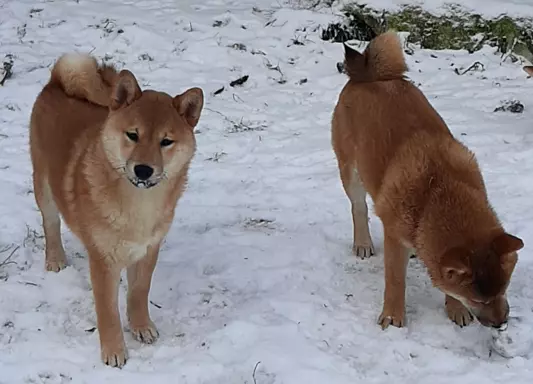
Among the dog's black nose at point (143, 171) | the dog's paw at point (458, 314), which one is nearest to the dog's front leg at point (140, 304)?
the dog's black nose at point (143, 171)

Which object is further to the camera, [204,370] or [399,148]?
[399,148]

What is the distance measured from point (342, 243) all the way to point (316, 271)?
0.44 metres

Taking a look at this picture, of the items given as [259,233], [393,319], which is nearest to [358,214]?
[259,233]

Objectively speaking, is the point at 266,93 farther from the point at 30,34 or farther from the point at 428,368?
the point at 428,368

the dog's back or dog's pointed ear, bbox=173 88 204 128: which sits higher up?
dog's pointed ear, bbox=173 88 204 128

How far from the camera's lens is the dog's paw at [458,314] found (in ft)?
13.8

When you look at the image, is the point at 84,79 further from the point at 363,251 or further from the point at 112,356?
the point at 363,251

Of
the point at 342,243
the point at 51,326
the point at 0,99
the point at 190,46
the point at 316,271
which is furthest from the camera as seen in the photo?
the point at 190,46

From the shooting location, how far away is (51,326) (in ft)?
13.6

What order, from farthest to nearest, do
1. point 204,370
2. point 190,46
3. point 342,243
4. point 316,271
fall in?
1. point 190,46
2. point 342,243
3. point 316,271
4. point 204,370

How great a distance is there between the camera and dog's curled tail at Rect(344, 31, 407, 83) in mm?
4879

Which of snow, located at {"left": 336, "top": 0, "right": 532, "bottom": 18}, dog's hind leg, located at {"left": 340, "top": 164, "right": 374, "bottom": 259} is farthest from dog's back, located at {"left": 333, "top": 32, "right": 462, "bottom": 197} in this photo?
snow, located at {"left": 336, "top": 0, "right": 532, "bottom": 18}

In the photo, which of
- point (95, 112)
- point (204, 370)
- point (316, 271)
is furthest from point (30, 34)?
point (204, 370)

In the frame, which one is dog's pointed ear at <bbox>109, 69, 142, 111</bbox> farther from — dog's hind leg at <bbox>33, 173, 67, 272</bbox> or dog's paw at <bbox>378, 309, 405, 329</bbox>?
dog's paw at <bbox>378, 309, 405, 329</bbox>
